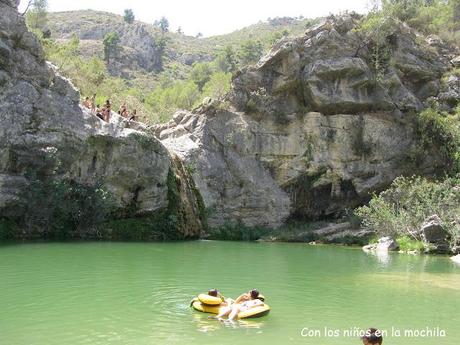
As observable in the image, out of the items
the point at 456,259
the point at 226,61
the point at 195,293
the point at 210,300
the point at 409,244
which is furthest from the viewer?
the point at 226,61

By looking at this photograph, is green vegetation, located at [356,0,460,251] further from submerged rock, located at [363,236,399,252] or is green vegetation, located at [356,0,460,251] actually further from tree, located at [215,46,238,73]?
tree, located at [215,46,238,73]

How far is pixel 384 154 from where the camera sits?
40.9 meters

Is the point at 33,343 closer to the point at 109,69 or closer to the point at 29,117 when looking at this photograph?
the point at 29,117

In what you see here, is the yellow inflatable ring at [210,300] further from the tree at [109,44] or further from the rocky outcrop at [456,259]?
the tree at [109,44]

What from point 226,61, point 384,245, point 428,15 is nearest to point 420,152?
point 384,245

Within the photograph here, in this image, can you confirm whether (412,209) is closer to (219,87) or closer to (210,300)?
(210,300)

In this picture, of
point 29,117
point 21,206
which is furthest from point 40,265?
point 29,117

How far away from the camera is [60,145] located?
2909 cm

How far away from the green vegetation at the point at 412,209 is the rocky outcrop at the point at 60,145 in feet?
39.8

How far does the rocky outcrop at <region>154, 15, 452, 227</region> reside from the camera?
39.7 metres

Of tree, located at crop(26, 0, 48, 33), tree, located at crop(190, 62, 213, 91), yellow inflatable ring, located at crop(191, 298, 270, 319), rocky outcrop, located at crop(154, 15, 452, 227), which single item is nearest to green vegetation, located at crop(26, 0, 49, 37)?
tree, located at crop(26, 0, 48, 33)

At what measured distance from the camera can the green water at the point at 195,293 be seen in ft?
33.2

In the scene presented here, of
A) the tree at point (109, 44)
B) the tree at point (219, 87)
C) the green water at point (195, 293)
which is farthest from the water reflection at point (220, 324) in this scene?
the tree at point (109, 44)

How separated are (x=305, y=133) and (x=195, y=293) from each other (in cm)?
2812
